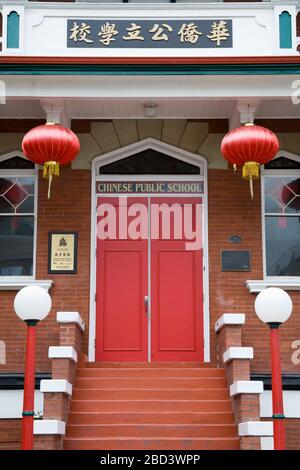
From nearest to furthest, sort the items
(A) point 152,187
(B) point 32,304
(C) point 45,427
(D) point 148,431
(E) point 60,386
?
1. (B) point 32,304
2. (C) point 45,427
3. (E) point 60,386
4. (D) point 148,431
5. (A) point 152,187

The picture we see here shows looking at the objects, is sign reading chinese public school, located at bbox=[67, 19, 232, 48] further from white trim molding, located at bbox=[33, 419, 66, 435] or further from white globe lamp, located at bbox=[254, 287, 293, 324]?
white trim molding, located at bbox=[33, 419, 66, 435]

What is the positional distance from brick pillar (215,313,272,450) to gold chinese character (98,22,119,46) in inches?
161

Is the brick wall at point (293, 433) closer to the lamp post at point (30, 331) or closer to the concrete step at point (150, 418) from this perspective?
the concrete step at point (150, 418)

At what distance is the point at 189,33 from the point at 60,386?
5128 mm

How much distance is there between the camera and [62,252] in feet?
38.7

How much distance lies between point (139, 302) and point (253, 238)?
1890 mm

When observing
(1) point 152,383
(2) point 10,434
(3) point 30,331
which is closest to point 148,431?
(1) point 152,383

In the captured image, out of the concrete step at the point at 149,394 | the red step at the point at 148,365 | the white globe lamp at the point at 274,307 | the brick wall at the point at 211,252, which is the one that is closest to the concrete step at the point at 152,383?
the concrete step at the point at 149,394

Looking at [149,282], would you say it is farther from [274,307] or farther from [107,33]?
[274,307]

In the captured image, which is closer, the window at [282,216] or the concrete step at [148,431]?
the concrete step at [148,431]

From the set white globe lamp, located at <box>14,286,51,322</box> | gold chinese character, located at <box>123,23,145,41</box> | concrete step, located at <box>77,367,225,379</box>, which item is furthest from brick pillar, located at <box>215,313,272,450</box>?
gold chinese character, located at <box>123,23,145,41</box>

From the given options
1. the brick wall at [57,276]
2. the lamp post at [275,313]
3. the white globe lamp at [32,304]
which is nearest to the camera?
the lamp post at [275,313]

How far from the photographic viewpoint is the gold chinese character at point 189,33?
444 inches
